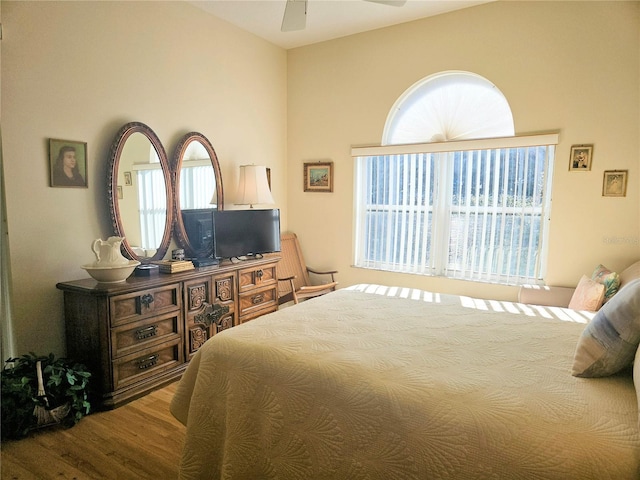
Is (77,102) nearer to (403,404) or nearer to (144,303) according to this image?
(144,303)

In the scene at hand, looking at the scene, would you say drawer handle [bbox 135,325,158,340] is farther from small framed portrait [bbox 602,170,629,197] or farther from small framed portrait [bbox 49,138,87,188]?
small framed portrait [bbox 602,170,629,197]

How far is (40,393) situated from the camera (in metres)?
2.27

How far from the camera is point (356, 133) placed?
418 centimetres

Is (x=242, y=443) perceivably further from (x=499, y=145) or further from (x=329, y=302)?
(x=499, y=145)

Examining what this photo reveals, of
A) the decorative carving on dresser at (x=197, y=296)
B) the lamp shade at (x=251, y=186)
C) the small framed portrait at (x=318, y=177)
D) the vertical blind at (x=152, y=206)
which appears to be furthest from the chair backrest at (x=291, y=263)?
the vertical blind at (x=152, y=206)

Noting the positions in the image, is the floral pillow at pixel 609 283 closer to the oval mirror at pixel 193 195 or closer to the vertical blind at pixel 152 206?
the oval mirror at pixel 193 195

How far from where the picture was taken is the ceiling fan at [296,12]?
2.12 metres

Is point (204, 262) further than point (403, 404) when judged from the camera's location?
Yes

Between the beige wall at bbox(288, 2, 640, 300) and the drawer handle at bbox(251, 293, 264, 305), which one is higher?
the beige wall at bbox(288, 2, 640, 300)

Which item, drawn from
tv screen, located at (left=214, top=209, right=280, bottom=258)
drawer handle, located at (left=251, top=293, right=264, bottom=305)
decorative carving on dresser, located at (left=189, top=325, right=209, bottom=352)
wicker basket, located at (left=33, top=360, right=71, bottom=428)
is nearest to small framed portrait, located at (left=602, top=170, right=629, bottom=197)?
tv screen, located at (left=214, top=209, right=280, bottom=258)

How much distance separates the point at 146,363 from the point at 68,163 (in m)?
1.47

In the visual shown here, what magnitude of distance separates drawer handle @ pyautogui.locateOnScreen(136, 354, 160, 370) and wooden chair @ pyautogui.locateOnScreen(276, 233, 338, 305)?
141 centimetres

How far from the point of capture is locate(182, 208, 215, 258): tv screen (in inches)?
137

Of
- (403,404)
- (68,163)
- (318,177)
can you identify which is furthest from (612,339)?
(318,177)
